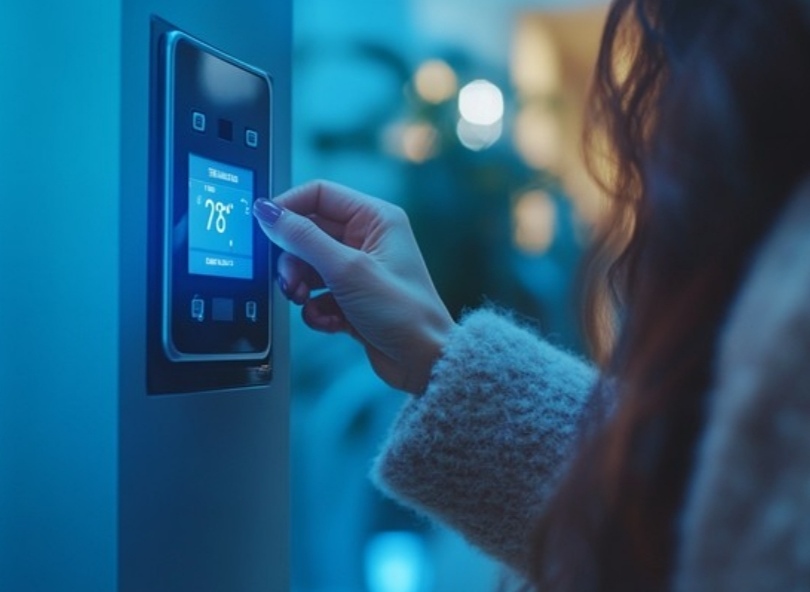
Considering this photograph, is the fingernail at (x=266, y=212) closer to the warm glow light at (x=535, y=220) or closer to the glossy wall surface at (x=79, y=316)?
the glossy wall surface at (x=79, y=316)

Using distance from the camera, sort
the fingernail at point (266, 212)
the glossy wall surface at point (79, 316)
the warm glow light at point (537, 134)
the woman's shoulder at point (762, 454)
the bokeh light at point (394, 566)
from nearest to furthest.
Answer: the woman's shoulder at point (762, 454) → the glossy wall surface at point (79, 316) → the fingernail at point (266, 212) → the bokeh light at point (394, 566) → the warm glow light at point (537, 134)

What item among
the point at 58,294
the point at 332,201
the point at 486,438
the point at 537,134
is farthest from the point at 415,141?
the point at 58,294

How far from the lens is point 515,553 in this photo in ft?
2.61

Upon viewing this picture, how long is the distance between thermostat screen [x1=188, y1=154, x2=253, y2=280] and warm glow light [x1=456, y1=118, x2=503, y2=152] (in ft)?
3.80

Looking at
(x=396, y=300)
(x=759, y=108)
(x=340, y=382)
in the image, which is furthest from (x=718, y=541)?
(x=340, y=382)

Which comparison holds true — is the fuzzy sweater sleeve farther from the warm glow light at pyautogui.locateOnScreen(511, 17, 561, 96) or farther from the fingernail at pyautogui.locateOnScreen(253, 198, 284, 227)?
the warm glow light at pyautogui.locateOnScreen(511, 17, 561, 96)

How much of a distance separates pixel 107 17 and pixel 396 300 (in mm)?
306

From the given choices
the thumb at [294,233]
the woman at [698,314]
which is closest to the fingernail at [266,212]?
the thumb at [294,233]

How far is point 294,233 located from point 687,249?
33 cm

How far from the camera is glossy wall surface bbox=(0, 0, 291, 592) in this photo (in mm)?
579

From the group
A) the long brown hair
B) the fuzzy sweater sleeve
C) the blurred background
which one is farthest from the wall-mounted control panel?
the blurred background

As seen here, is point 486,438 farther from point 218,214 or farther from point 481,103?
point 481,103

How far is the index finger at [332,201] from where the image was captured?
793mm

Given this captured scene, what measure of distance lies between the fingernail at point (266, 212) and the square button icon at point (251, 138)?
0.04 m
